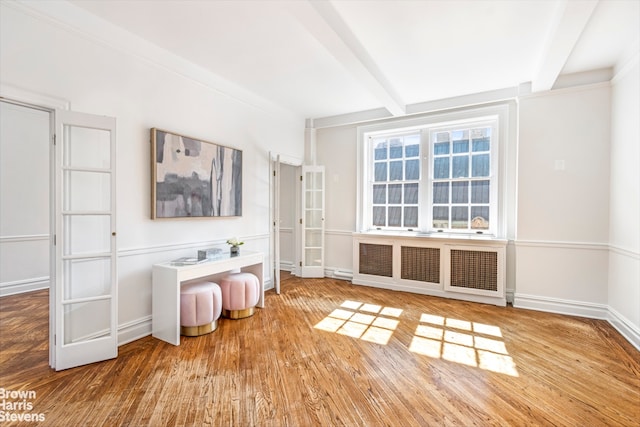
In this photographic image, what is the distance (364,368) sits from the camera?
246 cm

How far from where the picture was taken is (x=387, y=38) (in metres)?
2.97

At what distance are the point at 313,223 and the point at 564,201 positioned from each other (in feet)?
12.2

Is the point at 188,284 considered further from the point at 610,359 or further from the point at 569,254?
the point at 569,254

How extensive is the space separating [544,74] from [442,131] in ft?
5.17

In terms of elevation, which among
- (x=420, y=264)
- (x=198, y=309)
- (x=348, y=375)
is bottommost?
(x=348, y=375)

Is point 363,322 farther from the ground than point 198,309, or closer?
closer

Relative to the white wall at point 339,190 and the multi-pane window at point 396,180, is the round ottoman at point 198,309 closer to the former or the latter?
the white wall at point 339,190

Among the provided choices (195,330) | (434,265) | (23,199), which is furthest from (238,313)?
(23,199)

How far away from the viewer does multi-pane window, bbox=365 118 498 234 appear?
4523mm

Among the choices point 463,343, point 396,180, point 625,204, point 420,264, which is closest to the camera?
point 463,343

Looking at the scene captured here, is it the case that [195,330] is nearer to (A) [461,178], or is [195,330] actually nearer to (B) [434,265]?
(B) [434,265]

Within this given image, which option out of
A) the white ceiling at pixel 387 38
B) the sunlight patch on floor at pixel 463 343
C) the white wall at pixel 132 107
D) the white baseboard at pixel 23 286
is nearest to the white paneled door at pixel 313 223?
the white wall at pixel 132 107

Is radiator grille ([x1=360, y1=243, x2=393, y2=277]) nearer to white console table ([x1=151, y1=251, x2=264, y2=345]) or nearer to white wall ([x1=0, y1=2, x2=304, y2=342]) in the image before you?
white wall ([x1=0, y1=2, x2=304, y2=342])

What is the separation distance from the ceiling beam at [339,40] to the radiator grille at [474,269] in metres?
2.54
